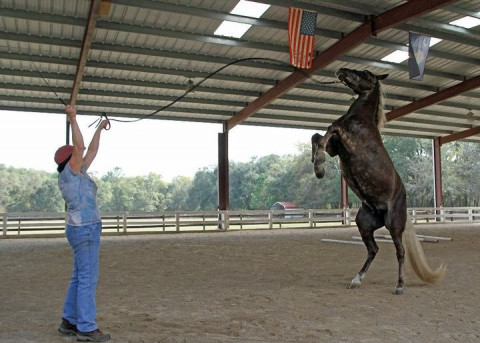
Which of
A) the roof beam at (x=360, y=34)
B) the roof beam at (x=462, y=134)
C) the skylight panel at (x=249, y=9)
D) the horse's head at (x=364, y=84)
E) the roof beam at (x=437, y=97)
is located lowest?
the horse's head at (x=364, y=84)

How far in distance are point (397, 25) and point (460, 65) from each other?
539cm

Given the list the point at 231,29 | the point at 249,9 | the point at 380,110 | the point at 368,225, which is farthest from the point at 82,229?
the point at 231,29

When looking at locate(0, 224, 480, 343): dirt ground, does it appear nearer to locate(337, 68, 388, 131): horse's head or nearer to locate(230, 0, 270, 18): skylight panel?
locate(337, 68, 388, 131): horse's head

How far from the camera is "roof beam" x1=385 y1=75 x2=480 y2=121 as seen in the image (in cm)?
1516

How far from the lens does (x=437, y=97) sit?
16484mm

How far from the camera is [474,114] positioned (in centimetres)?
1973

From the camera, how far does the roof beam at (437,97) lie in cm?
1516

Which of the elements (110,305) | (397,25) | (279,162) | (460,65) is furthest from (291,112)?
(279,162)

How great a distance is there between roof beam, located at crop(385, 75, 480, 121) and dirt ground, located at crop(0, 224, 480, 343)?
30.9ft

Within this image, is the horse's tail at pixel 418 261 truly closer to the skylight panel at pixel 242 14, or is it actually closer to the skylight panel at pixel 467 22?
the skylight panel at pixel 242 14

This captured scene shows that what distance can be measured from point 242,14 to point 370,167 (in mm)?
7195

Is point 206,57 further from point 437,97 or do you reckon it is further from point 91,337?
point 91,337

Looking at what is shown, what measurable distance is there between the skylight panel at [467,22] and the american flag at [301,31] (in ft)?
14.1

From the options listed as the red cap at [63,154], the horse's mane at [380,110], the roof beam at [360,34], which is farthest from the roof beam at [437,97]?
the red cap at [63,154]
